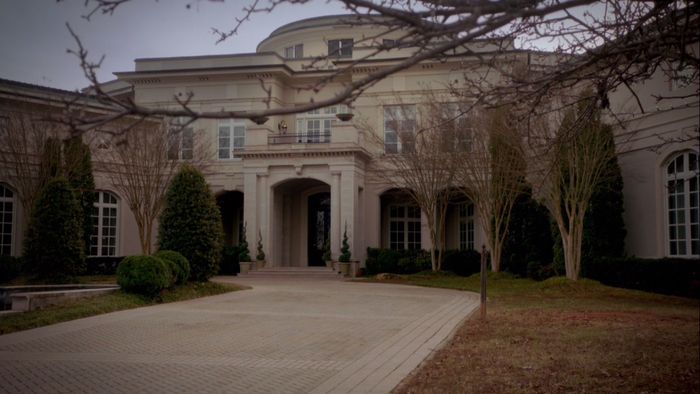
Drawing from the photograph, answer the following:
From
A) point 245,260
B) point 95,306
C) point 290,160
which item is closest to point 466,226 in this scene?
point 290,160

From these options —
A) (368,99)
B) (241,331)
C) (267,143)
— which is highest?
(368,99)

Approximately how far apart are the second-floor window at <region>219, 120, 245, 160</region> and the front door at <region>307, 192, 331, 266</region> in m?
4.47

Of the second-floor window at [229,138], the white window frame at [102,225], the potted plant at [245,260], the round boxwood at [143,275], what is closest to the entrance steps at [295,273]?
the potted plant at [245,260]

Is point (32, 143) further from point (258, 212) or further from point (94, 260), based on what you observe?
point (258, 212)

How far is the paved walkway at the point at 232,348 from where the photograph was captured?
7125 millimetres

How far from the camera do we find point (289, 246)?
31.4 m

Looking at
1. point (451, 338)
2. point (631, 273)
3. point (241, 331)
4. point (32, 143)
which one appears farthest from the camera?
point (32, 143)

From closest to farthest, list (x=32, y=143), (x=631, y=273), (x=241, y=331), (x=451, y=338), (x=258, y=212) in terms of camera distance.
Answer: (x=451, y=338) → (x=241, y=331) → (x=631, y=273) → (x=32, y=143) → (x=258, y=212)

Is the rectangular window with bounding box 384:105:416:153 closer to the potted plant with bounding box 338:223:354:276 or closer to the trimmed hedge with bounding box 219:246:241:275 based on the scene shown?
the potted plant with bounding box 338:223:354:276

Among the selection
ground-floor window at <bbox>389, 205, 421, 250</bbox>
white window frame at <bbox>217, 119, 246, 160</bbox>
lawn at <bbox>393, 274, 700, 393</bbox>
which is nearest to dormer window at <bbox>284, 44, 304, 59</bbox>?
white window frame at <bbox>217, 119, 246, 160</bbox>

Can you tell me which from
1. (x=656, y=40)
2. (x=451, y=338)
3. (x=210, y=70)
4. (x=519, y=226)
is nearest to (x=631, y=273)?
(x=519, y=226)

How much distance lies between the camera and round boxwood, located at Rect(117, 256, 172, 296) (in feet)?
49.0

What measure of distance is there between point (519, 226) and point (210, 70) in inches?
648

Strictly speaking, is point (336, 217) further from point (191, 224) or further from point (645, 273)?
point (645, 273)
